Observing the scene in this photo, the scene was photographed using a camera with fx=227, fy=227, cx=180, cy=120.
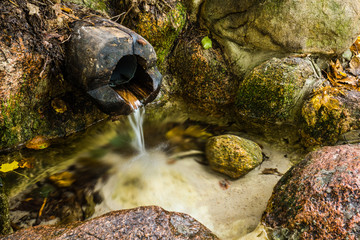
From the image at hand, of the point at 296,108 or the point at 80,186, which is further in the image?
the point at 296,108

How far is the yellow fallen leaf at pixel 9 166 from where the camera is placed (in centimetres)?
275

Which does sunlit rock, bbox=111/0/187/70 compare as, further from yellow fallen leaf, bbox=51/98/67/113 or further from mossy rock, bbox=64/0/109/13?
yellow fallen leaf, bbox=51/98/67/113

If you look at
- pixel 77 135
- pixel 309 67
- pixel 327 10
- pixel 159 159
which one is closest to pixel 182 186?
pixel 159 159

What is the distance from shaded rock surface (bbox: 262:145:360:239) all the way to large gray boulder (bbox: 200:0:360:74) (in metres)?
1.97

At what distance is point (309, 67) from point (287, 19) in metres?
0.81

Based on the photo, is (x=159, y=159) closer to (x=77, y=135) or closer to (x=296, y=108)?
(x=77, y=135)

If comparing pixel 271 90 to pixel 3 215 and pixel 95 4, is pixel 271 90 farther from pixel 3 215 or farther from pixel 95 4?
pixel 3 215

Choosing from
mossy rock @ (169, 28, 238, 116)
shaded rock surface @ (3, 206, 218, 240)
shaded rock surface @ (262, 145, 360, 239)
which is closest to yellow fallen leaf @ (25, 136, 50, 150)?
shaded rock surface @ (3, 206, 218, 240)

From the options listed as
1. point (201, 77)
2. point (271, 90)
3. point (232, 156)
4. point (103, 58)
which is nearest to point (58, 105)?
point (103, 58)

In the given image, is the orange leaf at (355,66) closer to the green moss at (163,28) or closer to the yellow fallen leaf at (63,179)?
the green moss at (163,28)

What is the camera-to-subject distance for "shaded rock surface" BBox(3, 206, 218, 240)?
159 centimetres

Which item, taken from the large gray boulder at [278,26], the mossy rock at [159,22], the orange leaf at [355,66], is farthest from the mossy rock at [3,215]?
the orange leaf at [355,66]

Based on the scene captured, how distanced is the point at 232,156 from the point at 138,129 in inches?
64.5

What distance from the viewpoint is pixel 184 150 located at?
3.60 m
